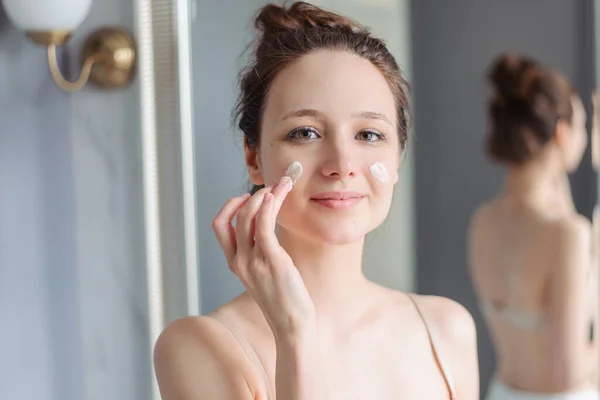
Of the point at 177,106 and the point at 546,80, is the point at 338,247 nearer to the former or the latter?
the point at 546,80

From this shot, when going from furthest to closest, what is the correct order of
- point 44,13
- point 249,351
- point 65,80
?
point 65,80 < point 44,13 < point 249,351

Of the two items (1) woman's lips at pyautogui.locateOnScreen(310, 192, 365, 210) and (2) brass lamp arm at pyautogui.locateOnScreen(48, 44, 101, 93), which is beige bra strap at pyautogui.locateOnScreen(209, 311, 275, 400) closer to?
(1) woman's lips at pyautogui.locateOnScreen(310, 192, 365, 210)

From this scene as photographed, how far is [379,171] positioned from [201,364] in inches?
13.4

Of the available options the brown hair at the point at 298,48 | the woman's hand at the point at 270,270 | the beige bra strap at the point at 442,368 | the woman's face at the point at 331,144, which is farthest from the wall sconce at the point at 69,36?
the beige bra strap at the point at 442,368

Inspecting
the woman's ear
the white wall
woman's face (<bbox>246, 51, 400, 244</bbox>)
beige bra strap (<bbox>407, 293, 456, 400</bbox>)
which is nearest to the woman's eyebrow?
woman's face (<bbox>246, 51, 400, 244</bbox>)

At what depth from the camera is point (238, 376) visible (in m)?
1.16

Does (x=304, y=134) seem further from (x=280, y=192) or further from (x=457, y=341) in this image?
(x=457, y=341)

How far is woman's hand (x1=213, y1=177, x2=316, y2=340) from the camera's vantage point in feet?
3.55

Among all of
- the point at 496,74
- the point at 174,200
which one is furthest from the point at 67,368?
the point at 496,74

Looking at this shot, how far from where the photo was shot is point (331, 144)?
1.14 m

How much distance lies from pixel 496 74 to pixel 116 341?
34.6 inches

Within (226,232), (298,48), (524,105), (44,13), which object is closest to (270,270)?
(226,232)

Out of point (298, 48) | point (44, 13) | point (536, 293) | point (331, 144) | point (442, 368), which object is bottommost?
point (442, 368)

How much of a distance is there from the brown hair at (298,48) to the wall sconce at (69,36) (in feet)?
1.32
